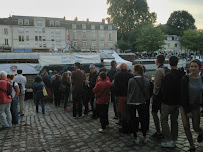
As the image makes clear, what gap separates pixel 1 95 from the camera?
571cm

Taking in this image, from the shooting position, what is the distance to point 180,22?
6788cm

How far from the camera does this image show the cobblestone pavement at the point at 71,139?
4148mm

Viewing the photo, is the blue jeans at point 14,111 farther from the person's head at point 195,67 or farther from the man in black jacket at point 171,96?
the person's head at point 195,67

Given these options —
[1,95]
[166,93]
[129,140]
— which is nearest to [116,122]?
[129,140]

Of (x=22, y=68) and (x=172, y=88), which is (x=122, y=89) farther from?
(x=22, y=68)

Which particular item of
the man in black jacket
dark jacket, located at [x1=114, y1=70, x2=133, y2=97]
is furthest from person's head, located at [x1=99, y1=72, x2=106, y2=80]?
the man in black jacket

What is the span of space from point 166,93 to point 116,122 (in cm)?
269

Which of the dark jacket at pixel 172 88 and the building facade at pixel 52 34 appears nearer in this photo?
the dark jacket at pixel 172 88

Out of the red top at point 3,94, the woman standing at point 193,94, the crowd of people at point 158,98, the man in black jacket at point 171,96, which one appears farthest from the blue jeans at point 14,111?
the woman standing at point 193,94

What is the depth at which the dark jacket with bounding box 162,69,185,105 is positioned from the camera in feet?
12.6

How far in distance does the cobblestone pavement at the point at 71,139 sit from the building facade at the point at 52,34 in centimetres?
3799

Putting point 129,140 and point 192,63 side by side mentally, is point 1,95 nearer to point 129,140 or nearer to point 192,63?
point 129,140

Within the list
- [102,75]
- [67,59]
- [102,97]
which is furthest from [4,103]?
[67,59]

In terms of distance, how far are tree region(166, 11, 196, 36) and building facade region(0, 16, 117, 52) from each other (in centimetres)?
2715
